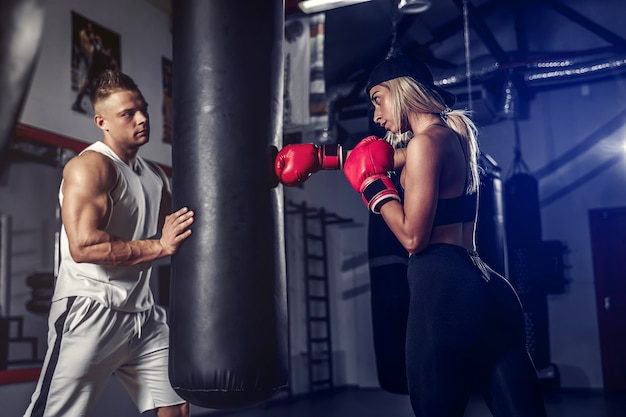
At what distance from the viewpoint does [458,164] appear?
2.06 m

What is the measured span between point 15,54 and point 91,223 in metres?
1.37

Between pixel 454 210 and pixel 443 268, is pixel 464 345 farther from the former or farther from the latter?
pixel 454 210

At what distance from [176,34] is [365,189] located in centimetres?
81

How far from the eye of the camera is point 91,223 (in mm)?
2297

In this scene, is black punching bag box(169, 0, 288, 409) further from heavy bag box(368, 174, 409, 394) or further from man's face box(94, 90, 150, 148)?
heavy bag box(368, 174, 409, 394)

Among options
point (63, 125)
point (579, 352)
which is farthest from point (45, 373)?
point (579, 352)

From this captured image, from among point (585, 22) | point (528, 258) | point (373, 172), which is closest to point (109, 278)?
point (373, 172)

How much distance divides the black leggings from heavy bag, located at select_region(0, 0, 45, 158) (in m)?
1.25

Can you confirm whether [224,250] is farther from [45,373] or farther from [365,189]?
[45,373]

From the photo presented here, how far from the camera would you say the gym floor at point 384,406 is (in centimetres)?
527

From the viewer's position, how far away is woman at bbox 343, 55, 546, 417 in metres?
1.84

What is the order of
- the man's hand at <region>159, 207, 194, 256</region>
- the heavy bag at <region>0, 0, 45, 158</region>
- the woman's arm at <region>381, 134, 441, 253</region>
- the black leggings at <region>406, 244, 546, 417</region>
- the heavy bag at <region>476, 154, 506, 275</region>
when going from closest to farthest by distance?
the heavy bag at <region>0, 0, 45, 158</region>, the black leggings at <region>406, 244, 546, 417</region>, the woman's arm at <region>381, 134, 441, 253</region>, the man's hand at <region>159, 207, 194, 256</region>, the heavy bag at <region>476, 154, 506, 275</region>

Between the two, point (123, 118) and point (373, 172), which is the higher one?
point (123, 118)

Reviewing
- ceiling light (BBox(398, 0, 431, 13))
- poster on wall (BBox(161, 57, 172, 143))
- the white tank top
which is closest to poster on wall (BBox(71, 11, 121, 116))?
poster on wall (BBox(161, 57, 172, 143))
